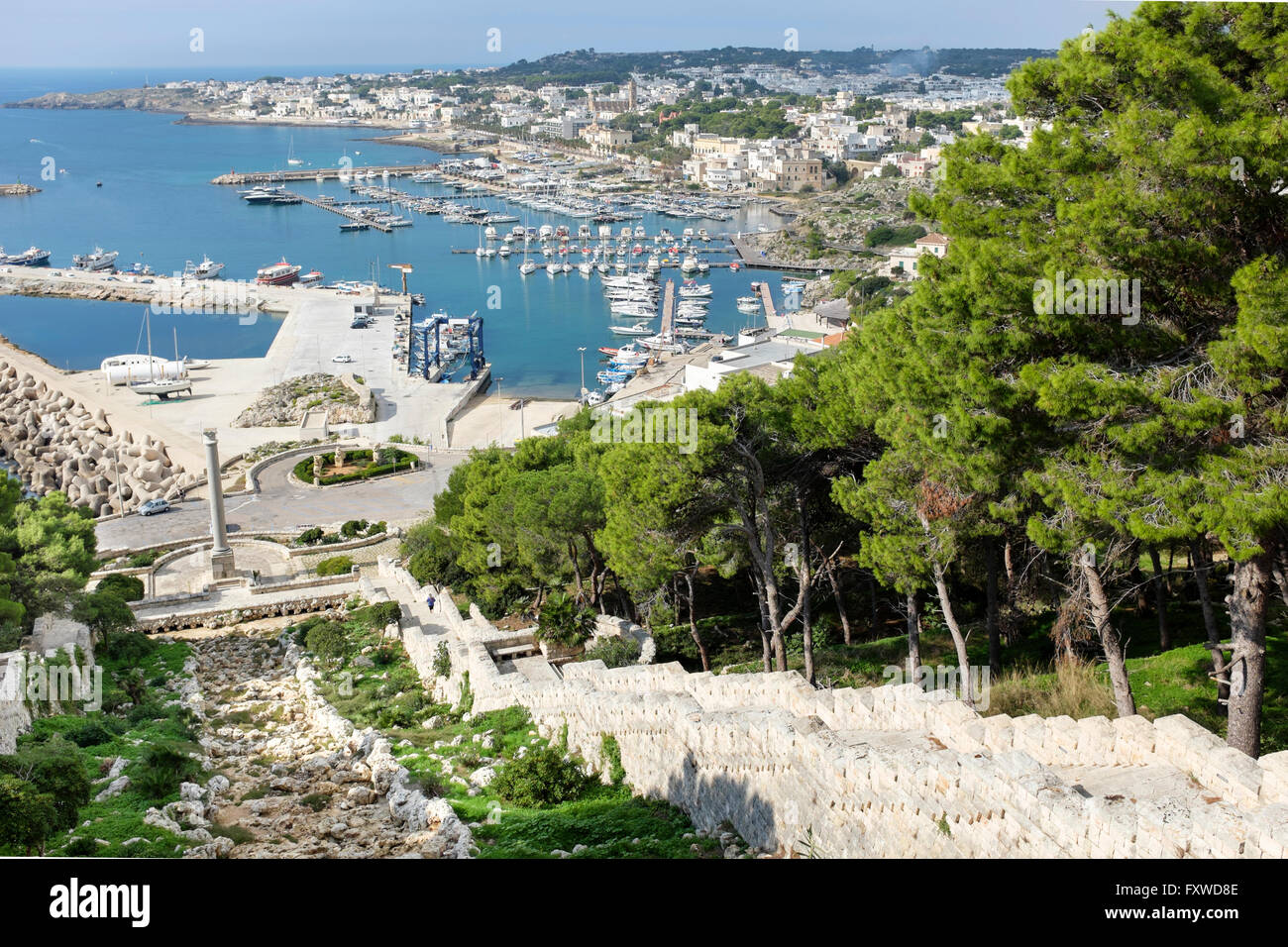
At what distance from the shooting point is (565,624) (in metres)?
15.8

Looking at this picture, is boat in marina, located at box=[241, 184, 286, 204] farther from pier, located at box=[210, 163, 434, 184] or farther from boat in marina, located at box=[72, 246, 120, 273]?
boat in marina, located at box=[72, 246, 120, 273]

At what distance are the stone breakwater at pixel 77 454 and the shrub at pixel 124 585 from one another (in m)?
13.2

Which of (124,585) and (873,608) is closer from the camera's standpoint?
(873,608)

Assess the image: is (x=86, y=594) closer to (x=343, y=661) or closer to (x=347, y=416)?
(x=343, y=661)

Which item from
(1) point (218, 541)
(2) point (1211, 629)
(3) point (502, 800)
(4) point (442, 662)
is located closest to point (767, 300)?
(1) point (218, 541)

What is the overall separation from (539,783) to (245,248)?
93219mm

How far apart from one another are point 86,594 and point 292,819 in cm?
1079

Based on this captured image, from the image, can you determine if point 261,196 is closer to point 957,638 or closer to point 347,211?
point 347,211

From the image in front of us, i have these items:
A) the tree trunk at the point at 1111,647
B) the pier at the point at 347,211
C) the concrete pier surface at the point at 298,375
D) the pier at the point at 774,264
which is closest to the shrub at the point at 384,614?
the tree trunk at the point at 1111,647

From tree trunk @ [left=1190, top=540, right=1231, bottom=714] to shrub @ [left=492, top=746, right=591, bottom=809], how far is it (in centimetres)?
550

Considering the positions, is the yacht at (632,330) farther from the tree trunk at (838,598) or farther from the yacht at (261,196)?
the yacht at (261,196)

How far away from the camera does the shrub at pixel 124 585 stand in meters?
21.5

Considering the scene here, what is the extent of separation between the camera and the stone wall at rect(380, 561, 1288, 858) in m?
Result: 5.59
